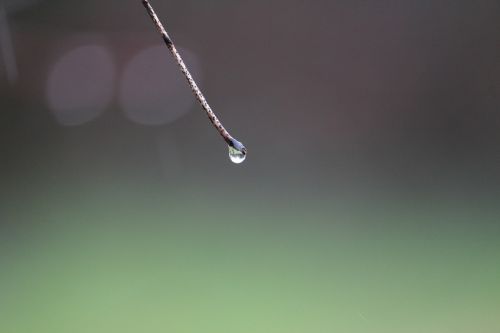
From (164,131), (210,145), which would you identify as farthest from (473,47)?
(164,131)

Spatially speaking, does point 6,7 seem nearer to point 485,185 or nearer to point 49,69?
point 49,69

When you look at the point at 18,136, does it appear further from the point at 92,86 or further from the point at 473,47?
the point at 473,47

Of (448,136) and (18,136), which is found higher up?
(448,136)

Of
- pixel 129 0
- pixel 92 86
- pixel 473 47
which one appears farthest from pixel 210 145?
pixel 473 47

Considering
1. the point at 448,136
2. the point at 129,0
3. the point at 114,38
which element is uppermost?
the point at 129,0

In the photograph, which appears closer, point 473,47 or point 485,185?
point 485,185

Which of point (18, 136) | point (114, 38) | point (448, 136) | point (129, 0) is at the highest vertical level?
→ point (129, 0)

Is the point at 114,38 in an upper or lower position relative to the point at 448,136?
upper

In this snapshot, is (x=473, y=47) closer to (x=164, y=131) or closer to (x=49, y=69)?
(x=164, y=131)

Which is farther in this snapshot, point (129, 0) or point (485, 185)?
point (129, 0)
